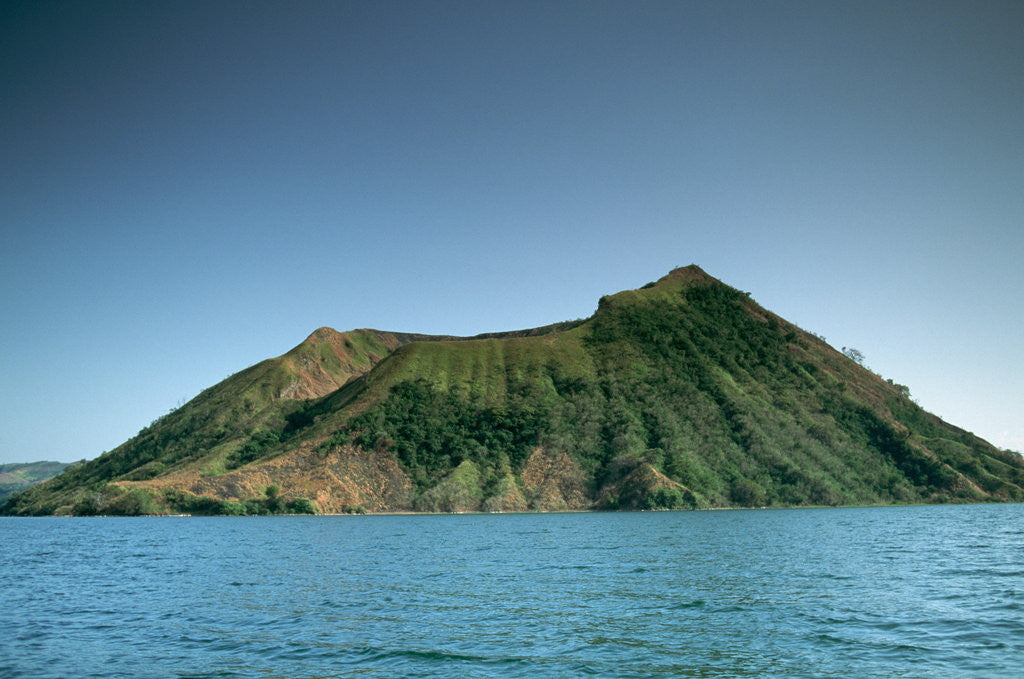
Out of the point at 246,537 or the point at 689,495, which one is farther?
the point at 689,495

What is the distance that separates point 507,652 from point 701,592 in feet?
59.0

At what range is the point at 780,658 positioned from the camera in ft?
82.4

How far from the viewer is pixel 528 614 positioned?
3428 centimetres

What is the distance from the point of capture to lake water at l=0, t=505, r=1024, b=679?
24.9 meters

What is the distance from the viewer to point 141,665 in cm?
2536

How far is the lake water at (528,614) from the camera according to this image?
24875mm

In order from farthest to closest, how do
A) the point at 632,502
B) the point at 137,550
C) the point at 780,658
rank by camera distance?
the point at 632,502
the point at 137,550
the point at 780,658

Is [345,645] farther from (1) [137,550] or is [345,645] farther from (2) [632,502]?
(2) [632,502]

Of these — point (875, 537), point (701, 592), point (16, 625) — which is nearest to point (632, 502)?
point (875, 537)

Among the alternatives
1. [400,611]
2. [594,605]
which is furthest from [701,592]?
[400,611]

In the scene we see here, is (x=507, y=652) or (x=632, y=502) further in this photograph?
(x=632, y=502)

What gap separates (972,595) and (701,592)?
562 inches

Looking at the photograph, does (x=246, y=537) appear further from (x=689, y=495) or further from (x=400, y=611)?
(x=689, y=495)

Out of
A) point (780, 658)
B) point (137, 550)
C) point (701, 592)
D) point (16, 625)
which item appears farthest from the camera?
point (137, 550)
